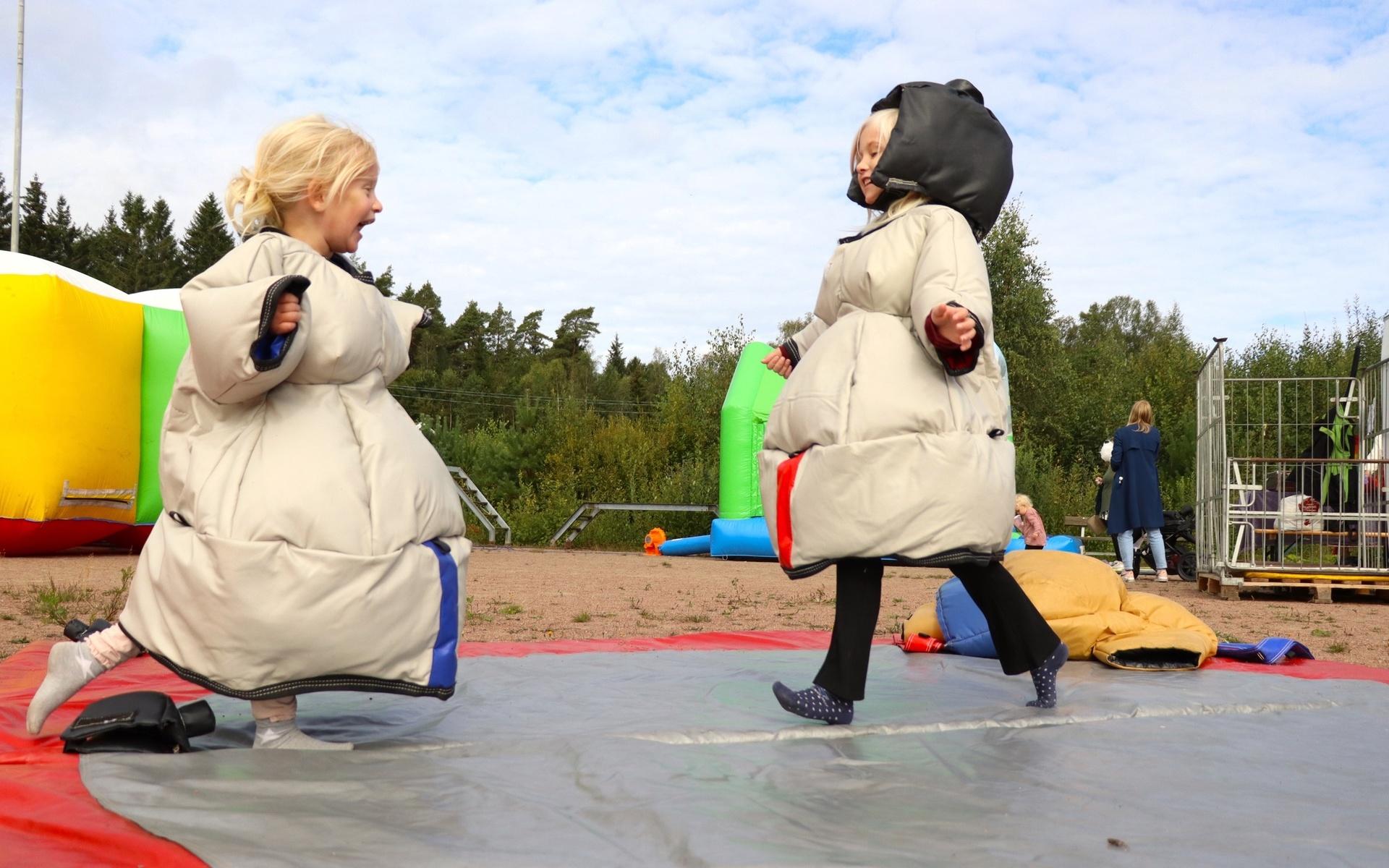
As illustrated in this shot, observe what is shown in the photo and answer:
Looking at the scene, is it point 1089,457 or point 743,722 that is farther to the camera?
point 1089,457

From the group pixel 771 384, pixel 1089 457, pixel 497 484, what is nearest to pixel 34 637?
pixel 771 384

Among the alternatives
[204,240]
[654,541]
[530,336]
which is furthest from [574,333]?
[654,541]

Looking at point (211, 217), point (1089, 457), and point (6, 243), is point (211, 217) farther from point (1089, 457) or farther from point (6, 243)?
point (1089, 457)

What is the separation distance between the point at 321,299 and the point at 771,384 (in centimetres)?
1064

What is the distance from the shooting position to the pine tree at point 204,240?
4391 centimetres

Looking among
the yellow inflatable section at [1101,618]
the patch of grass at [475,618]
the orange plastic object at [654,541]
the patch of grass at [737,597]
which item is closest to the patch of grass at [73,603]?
the patch of grass at [475,618]

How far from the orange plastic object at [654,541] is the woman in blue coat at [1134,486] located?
226 inches

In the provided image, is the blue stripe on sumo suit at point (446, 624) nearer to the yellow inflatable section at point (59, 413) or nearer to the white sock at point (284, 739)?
the white sock at point (284, 739)

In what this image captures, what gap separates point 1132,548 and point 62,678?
9.42 metres

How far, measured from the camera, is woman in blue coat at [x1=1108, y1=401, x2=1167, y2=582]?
10069mm

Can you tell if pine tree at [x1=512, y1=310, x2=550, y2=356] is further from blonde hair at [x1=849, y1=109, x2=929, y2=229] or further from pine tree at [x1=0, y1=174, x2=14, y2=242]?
blonde hair at [x1=849, y1=109, x2=929, y2=229]

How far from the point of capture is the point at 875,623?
2.63 meters

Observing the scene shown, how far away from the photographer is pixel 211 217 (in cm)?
4853

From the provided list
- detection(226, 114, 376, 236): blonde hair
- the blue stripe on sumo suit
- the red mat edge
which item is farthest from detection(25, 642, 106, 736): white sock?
detection(226, 114, 376, 236): blonde hair
